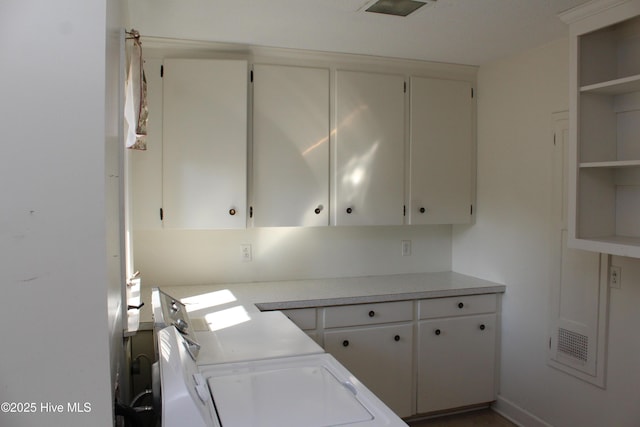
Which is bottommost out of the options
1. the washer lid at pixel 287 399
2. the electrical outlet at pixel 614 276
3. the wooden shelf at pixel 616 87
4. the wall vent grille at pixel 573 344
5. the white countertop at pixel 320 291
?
the wall vent grille at pixel 573 344

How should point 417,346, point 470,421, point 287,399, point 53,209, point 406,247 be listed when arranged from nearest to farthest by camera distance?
point 53,209
point 287,399
point 417,346
point 470,421
point 406,247

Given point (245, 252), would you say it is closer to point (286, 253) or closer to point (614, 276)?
point (286, 253)

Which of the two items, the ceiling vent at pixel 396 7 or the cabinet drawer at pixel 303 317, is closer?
the ceiling vent at pixel 396 7

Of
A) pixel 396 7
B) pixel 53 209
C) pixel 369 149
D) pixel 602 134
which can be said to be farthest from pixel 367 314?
pixel 53 209

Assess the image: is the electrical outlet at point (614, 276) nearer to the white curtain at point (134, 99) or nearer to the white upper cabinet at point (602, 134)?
the white upper cabinet at point (602, 134)

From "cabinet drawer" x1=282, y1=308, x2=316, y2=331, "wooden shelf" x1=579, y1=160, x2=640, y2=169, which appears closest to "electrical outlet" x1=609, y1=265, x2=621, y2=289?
"wooden shelf" x1=579, y1=160, x2=640, y2=169

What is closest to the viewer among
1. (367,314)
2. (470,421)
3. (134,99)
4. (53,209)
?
(53,209)

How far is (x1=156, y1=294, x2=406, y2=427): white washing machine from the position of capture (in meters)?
1.08

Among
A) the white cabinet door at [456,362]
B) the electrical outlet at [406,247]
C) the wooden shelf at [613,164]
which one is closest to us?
the wooden shelf at [613,164]

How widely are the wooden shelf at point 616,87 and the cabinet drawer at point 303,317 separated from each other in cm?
170

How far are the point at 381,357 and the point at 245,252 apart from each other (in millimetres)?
1024

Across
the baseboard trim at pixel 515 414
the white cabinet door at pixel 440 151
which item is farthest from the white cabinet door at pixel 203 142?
the baseboard trim at pixel 515 414

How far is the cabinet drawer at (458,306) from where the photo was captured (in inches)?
115

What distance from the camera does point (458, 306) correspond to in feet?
9.79
